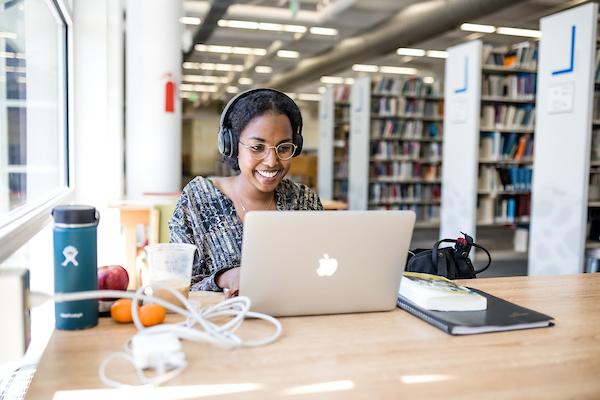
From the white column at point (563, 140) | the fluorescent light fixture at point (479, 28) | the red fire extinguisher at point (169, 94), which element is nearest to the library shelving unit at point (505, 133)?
the white column at point (563, 140)

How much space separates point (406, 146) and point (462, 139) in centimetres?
202

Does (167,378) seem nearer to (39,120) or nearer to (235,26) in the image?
(39,120)

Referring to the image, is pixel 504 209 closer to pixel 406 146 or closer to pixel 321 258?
pixel 406 146

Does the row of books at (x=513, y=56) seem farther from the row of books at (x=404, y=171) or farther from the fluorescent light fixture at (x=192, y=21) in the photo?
the fluorescent light fixture at (x=192, y=21)

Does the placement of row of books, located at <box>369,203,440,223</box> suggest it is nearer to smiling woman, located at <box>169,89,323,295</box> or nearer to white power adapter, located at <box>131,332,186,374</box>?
smiling woman, located at <box>169,89,323,295</box>

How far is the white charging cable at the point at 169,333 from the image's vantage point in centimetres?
88

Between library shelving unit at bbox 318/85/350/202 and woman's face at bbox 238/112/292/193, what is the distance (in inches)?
242

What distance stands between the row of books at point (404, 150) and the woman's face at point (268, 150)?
555 centimetres

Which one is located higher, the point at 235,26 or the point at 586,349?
the point at 235,26

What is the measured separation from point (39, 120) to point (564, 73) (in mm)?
3730

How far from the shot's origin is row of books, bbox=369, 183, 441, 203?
7.37 m

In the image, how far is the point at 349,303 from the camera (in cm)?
120

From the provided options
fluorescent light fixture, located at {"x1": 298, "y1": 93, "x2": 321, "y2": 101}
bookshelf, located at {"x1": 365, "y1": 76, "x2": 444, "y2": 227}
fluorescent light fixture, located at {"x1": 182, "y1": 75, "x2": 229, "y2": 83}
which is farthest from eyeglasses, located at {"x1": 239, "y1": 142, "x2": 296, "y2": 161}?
fluorescent light fixture, located at {"x1": 298, "y1": 93, "x2": 321, "y2": 101}

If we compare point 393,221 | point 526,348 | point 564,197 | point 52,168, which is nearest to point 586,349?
point 526,348
